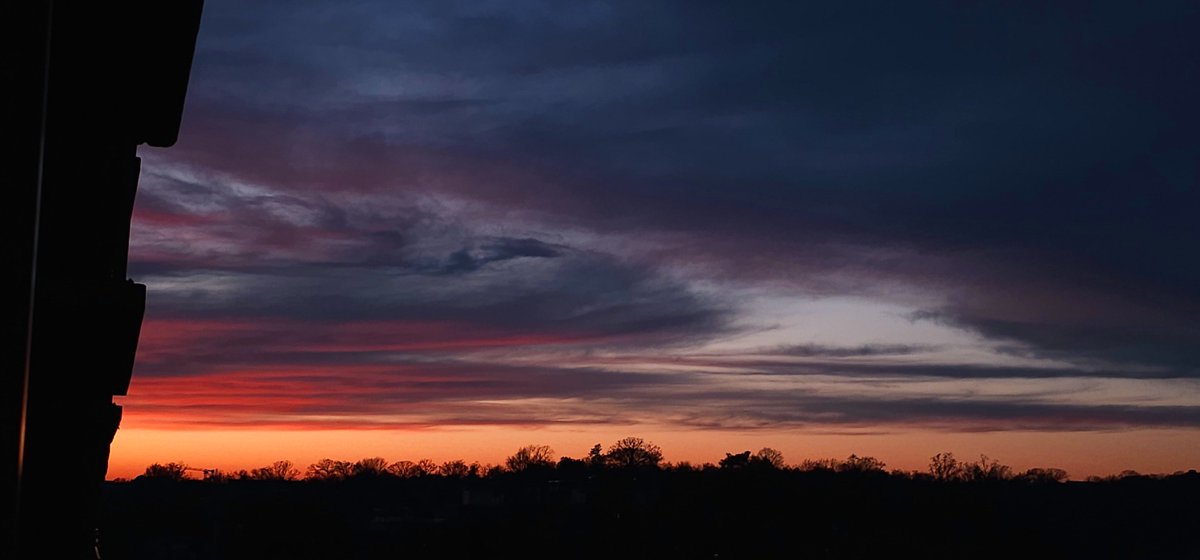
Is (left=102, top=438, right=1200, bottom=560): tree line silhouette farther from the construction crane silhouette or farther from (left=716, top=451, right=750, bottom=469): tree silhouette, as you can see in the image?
the construction crane silhouette

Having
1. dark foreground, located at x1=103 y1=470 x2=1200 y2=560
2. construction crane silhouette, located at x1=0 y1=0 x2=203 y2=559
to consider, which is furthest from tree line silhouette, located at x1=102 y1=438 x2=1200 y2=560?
construction crane silhouette, located at x1=0 y1=0 x2=203 y2=559

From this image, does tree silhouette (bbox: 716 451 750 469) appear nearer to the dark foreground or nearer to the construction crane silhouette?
the dark foreground

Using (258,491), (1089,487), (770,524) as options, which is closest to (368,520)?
(258,491)

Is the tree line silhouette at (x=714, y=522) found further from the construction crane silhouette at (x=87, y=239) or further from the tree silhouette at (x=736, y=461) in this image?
the construction crane silhouette at (x=87, y=239)

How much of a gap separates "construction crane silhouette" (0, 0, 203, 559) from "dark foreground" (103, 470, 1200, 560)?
7070 cm

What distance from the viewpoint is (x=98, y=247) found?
13.6ft

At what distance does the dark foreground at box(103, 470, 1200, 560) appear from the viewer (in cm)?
7962

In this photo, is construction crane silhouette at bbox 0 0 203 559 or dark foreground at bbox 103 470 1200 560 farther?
dark foreground at bbox 103 470 1200 560

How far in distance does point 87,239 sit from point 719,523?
8159 centimetres

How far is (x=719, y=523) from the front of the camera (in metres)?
83.4

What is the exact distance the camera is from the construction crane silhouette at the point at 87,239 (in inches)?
139

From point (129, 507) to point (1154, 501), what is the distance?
75.4 metres

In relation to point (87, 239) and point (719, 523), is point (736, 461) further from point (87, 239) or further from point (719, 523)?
point (87, 239)

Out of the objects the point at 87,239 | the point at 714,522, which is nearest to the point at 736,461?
the point at 714,522
